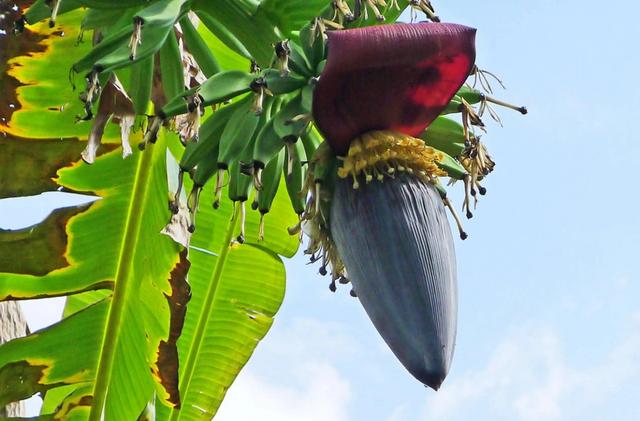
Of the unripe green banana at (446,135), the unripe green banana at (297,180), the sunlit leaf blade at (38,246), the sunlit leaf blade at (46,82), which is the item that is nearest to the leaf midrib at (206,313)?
the sunlit leaf blade at (38,246)

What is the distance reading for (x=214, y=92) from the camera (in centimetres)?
129

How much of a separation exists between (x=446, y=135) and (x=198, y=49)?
0.43m

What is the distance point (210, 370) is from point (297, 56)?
1125 mm

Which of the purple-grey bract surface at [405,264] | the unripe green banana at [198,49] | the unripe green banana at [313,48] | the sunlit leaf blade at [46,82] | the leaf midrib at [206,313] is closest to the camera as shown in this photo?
the purple-grey bract surface at [405,264]

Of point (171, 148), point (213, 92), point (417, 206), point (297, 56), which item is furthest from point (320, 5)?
point (171, 148)

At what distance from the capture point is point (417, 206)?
1.18 m

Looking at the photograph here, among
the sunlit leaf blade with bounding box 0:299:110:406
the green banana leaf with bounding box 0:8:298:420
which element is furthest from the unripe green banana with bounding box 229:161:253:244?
the sunlit leaf blade with bounding box 0:299:110:406

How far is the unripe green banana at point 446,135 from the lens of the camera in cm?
140

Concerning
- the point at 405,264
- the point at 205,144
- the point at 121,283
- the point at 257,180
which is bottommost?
the point at 405,264

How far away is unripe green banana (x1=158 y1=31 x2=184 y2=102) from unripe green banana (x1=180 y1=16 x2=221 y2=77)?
0.08 feet

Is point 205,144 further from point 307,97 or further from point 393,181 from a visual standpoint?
point 393,181

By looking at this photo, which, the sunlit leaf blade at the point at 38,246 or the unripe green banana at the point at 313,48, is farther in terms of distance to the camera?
the sunlit leaf blade at the point at 38,246

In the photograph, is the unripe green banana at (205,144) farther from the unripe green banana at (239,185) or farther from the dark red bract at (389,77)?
the dark red bract at (389,77)

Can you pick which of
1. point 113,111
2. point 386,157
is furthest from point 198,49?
point 386,157
